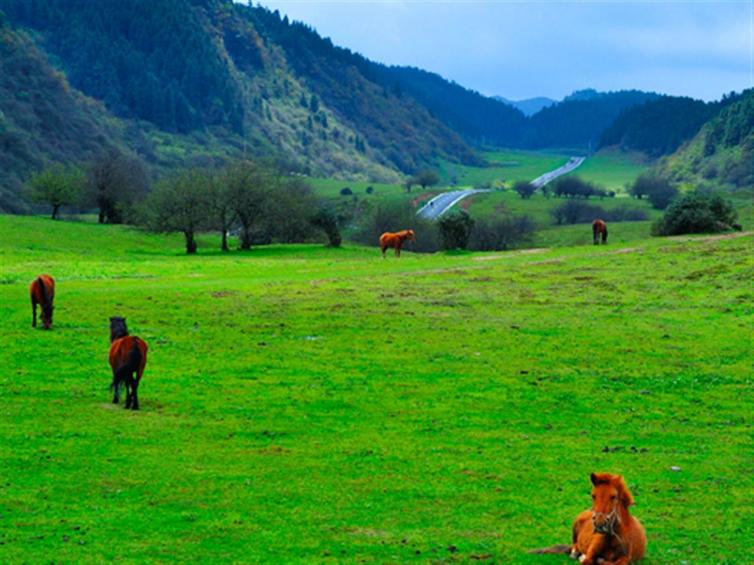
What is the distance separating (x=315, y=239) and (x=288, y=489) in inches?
3524

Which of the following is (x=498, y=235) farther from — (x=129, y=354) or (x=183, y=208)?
(x=129, y=354)

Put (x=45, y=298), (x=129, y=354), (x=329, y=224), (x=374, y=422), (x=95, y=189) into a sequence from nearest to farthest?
1. (x=129, y=354)
2. (x=374, y=422)
3. (x=45, y=298)
4. (x=329, y=224)
5. (x=95, y=189)

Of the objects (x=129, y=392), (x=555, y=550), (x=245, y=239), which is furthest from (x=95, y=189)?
(x=555, y=550)

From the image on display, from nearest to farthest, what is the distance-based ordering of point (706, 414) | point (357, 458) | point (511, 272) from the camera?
1. point (357, 458)
2. point (706, 414)
3. point (511, 272)

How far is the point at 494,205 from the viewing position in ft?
635

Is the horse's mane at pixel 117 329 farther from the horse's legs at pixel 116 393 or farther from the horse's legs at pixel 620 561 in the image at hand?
the horse's legs at pixel 620 561

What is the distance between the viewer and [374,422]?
75.6ft

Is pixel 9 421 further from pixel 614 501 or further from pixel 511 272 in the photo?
pixel 511 272

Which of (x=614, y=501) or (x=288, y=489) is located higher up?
(x=614, y=501)

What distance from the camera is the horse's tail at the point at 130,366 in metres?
22.7

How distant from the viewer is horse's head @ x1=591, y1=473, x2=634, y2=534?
12203mm

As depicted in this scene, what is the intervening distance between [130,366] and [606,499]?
13824mm

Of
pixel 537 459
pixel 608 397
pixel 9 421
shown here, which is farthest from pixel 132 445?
pixel 608 397

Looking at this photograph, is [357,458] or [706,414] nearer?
[357,458]
